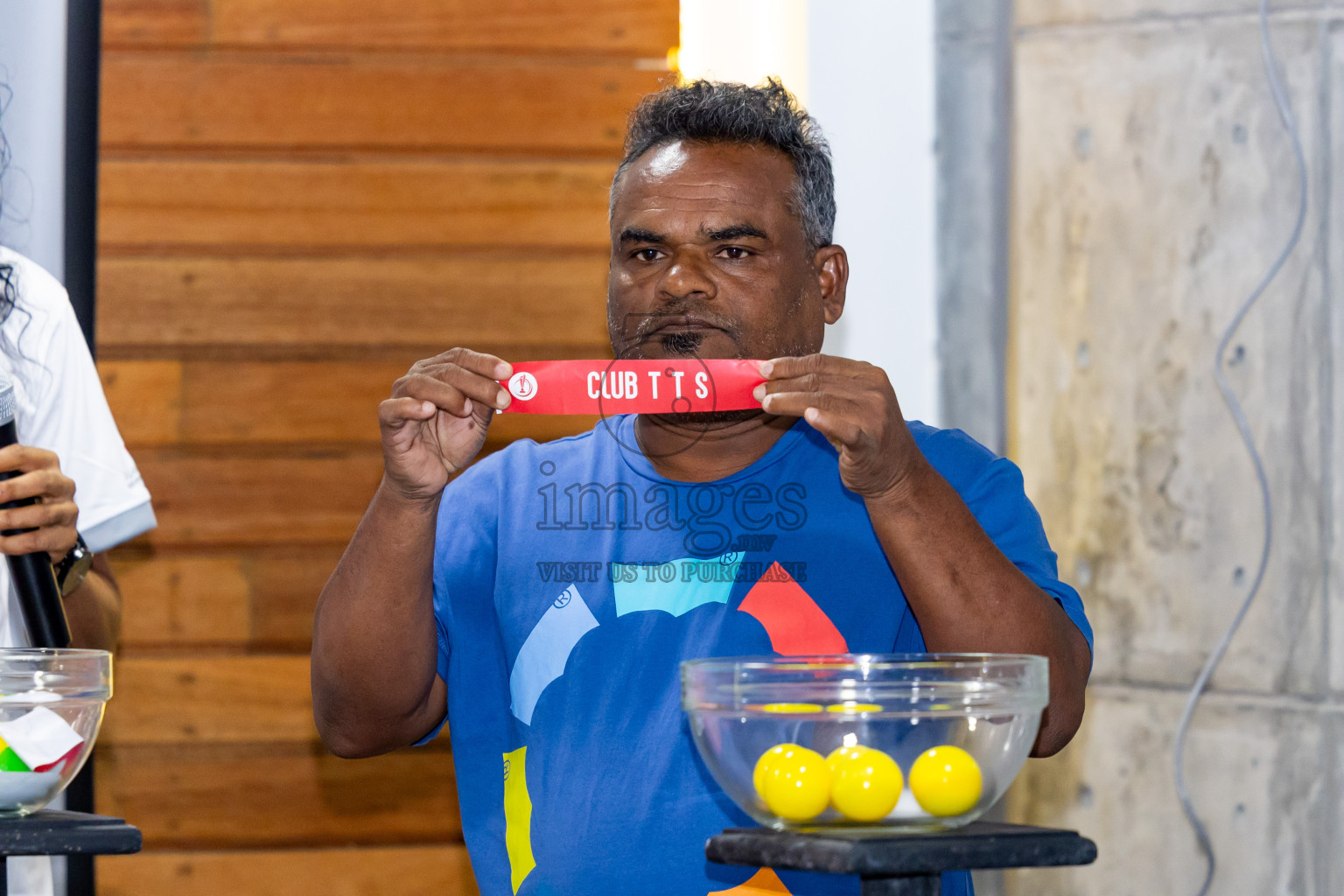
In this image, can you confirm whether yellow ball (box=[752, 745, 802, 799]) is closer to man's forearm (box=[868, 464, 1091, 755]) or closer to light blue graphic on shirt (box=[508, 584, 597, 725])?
man's forearm (box=[868, 464, 1091, 755])

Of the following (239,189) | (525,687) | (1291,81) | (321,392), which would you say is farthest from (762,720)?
A: (239,189)

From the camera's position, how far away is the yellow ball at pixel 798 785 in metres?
0.82

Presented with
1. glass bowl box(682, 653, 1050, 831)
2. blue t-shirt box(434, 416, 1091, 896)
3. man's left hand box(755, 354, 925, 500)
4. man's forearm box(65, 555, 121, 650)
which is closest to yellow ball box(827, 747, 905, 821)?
glass bowl box(682, 653, 1050, 831)

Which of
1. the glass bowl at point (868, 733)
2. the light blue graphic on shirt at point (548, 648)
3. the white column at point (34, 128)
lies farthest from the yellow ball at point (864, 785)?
the white column at point (34, 128)

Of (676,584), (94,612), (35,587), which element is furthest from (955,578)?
(94,612)

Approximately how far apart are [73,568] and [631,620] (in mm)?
679

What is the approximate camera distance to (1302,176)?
2.21 meters

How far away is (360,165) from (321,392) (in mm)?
512

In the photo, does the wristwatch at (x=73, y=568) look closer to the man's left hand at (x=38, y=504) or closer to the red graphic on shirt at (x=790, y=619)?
the man's left hand at (x=38, y=504)

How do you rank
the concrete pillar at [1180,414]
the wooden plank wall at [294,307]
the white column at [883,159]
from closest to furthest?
the concrete pillar at [1180,414]
the white column at [883,159]
the wooden plank wall at [294,307]

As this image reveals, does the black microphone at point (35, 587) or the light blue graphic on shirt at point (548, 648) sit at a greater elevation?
the black microphone at point (35, 587)

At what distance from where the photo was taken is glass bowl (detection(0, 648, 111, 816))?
1.01 meters

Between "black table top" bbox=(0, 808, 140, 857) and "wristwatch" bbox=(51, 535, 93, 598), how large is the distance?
1.84ft

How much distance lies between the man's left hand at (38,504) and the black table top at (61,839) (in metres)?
0.46
